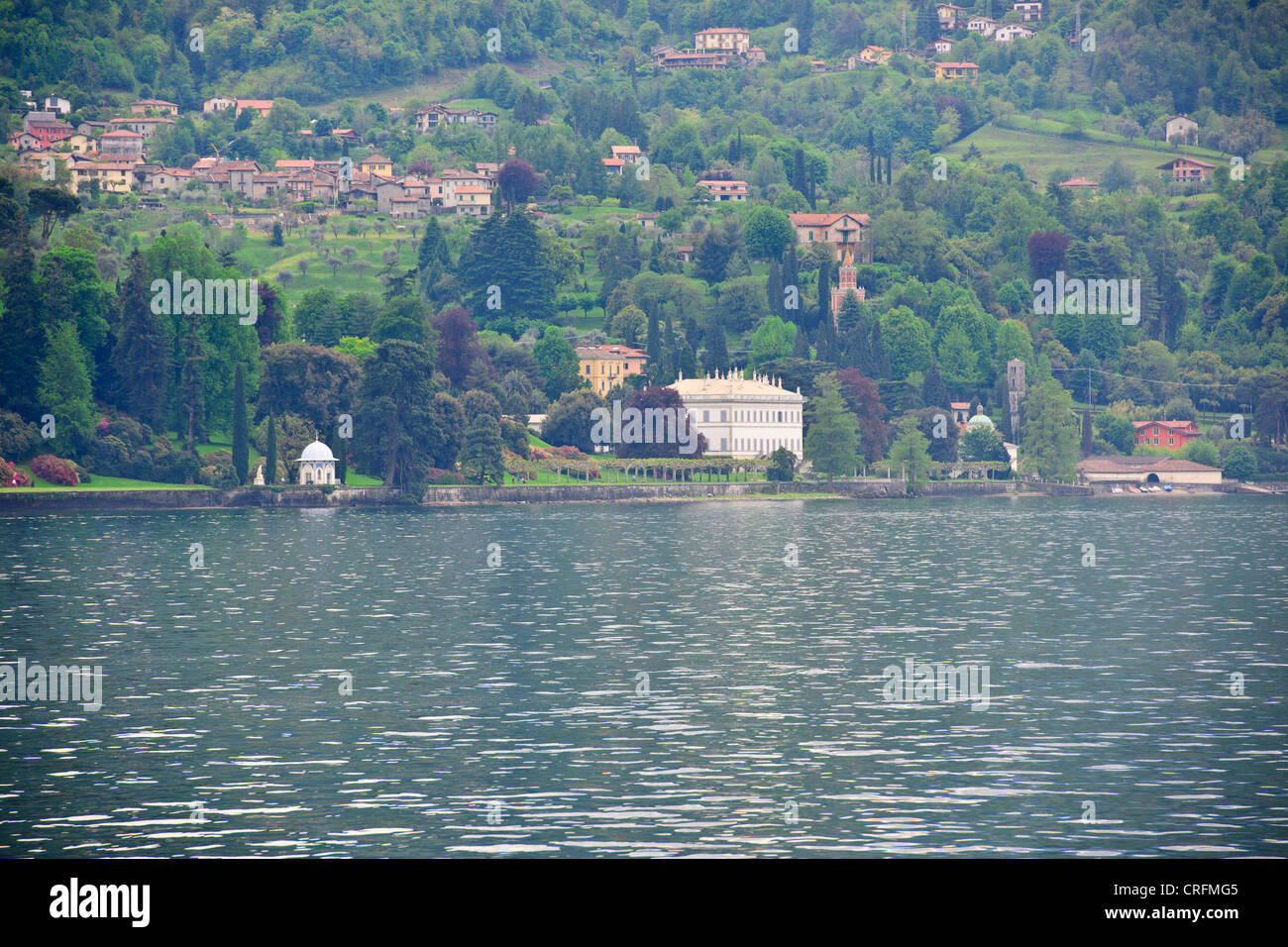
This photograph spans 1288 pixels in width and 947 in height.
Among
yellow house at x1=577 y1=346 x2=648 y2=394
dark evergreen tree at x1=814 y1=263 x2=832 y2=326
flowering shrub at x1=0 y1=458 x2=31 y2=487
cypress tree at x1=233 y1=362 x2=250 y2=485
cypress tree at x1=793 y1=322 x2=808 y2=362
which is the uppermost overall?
dark evergreen tree at x1=814 y1=263 x2=832 y2=326

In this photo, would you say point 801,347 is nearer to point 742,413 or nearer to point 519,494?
point 742,413

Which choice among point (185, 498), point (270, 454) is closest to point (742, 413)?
point (270, 454)

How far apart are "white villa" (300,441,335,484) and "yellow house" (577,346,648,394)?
5138cm

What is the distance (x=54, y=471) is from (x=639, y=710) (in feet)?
281

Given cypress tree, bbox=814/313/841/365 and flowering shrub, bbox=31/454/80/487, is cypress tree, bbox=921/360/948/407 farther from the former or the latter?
flowering shrub, bbox=31/454/80/487

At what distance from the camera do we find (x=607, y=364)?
17362 cm

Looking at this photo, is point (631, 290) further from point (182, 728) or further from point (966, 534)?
point (182, 728)

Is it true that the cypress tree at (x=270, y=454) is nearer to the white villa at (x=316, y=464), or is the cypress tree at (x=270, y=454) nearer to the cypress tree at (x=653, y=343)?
the white villa at (x=316, y=464)

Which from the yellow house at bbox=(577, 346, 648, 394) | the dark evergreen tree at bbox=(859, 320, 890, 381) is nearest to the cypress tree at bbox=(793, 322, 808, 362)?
the dark evergreen tree at bbox=(859, 320, 890, 381)

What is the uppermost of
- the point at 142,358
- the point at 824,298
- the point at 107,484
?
the point at 824,298

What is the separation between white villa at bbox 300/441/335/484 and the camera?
390ft

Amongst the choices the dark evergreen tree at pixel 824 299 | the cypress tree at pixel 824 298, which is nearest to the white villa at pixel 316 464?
the cypress tree at pixel 824 298
